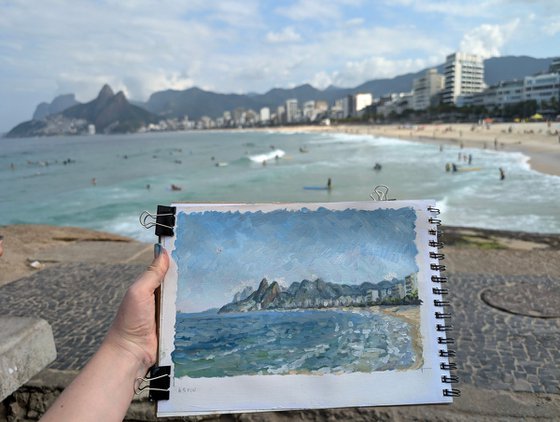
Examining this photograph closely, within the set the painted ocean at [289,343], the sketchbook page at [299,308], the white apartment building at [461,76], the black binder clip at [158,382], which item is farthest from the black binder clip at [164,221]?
the white apartment building at [461,76]

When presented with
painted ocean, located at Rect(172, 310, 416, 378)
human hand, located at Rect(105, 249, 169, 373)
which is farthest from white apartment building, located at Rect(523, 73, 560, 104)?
human hand, located at Rect(105, 249, 169, 373)

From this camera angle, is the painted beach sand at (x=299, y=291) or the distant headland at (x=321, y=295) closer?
the painted beach sand at (x=299, y=291)

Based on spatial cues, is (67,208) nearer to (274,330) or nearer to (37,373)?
(37,373)

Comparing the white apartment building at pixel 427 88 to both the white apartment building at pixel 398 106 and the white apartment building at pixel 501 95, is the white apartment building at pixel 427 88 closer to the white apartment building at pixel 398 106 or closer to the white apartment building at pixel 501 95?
the white apartment building at pixel 398 106

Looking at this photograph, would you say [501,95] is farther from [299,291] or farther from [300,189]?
[299,291]

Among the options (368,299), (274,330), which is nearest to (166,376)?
(274,330)

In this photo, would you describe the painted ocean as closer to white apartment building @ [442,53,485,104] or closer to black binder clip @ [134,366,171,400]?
black binder clip @ [134,366,171,400]
